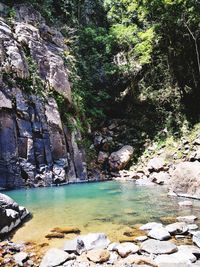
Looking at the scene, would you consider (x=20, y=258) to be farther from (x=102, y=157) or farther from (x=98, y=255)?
(x=102, y=157)

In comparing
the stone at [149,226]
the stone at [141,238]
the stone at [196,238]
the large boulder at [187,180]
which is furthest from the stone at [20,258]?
the large boulder at [187,180]

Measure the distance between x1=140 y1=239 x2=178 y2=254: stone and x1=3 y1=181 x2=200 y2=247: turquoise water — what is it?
0.88 m

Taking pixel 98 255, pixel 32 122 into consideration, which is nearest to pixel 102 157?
pixel 32 122

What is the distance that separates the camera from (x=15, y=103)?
55.6 ft

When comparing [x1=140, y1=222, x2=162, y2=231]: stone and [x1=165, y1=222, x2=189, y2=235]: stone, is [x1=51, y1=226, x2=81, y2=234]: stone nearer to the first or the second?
[x1=140, y1=222, x2=162, y2=231]: stone

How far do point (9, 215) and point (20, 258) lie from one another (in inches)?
90.2

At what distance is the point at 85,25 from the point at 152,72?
32.5 ft

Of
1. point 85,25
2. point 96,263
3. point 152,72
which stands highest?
point 85,25

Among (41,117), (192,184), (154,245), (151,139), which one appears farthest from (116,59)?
(154,245)

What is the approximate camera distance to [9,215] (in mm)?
7484

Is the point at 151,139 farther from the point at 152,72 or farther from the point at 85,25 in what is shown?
the point at 85,25

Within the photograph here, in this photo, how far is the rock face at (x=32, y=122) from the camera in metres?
15.9

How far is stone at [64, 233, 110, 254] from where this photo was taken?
5.79 meters

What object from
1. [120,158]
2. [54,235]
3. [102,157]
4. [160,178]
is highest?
[102,157]
